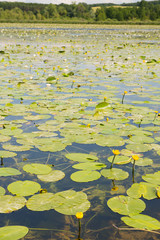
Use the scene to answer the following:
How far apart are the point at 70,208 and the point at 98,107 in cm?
195

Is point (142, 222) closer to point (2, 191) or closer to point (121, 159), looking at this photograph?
point (121, 159)

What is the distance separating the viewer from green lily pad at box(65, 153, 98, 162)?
6.91 feet

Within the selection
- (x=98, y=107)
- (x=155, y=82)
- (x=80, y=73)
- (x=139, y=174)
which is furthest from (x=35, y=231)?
(x=80, y=73)

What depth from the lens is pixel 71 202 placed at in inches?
61.4

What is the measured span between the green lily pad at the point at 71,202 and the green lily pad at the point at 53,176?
0.60 ft

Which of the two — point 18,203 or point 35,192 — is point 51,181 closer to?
point 35,192

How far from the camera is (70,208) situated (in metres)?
1.51

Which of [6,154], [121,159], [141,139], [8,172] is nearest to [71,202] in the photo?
[8,172]

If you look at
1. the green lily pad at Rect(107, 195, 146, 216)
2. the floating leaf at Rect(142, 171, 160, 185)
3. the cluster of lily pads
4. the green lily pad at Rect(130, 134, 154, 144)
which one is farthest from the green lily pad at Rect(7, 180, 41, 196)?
the green lily pad at Rect(130, 134, 154, 144)

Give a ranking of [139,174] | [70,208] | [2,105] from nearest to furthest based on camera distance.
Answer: [70,208] → [139,174] → [2,105]

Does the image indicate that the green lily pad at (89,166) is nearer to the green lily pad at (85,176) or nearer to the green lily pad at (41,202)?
the green lily pad at (85,176)

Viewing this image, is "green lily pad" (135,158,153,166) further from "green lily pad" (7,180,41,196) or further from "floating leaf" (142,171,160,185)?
"green lily pad" (7,180,41,196)

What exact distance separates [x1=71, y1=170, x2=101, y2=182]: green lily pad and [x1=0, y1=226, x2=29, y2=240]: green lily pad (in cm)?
57

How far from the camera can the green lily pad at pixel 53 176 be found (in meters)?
1.82
